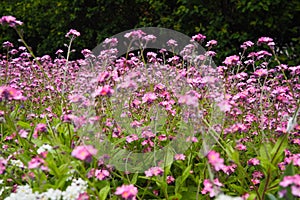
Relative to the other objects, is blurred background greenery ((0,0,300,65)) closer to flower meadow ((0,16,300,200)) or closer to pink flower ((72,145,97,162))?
flower meadow ((0,16,300,200))

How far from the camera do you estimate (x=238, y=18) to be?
627cm

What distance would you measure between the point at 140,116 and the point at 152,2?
4.12m

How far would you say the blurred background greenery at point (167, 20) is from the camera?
609 cm

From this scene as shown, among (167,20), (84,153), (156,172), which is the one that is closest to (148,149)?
(156,172)

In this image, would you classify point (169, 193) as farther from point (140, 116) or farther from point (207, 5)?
→ point (207, 5)

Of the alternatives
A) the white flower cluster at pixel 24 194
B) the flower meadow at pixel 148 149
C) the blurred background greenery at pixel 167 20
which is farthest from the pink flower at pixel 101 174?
the blurred background greenery at pixel 167 20

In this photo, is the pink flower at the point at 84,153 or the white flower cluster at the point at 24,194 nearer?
the pink flower at the point at 84,153

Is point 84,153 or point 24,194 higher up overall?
point 84,153

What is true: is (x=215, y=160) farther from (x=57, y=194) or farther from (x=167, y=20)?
(x=167, y=20)

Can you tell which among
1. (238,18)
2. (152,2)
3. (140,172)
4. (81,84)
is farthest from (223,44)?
(140,172)

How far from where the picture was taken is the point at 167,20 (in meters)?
6.75

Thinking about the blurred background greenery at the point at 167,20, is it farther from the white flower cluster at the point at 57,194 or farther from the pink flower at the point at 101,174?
the white flower cluster at the point at 57,194

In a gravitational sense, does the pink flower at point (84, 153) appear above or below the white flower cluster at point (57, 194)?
above

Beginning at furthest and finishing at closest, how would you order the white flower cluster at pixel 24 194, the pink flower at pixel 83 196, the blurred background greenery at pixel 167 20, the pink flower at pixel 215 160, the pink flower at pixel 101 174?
the blurred background greenery at pixel 167 20 → the pink flower at pixel 101 174 → the white flower cluster at pixel 24 194 → the pink flower at pixel 83 196 → the pink flower at pixel 215 160
